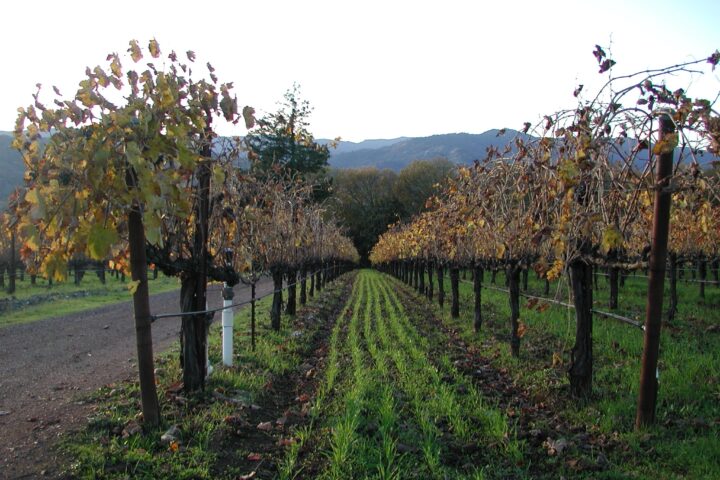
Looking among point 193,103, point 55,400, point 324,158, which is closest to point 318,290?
point 324,158

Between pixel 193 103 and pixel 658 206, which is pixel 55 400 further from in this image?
pixel 658 206

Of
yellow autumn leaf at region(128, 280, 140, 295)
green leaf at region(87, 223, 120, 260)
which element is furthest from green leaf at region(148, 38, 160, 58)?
yellow autumn leaf at region(128, 280, 140, 295)

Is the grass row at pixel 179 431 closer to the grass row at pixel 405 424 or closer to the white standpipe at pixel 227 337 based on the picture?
the white standpipe at pixel 227 337

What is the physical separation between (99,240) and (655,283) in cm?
465

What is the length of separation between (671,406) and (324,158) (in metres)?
36.4

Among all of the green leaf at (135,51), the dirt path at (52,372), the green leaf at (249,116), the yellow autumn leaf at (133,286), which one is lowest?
the dirt path at (52,372)

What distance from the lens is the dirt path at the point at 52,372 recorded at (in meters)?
4.63

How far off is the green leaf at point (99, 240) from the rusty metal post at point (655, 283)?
4.41 m

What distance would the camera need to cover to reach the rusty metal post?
480cm

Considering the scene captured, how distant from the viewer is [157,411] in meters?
5.08

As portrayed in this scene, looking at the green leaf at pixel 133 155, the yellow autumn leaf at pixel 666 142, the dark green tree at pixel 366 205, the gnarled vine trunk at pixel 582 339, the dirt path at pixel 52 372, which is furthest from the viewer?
the dark green tree at pixel 366 205

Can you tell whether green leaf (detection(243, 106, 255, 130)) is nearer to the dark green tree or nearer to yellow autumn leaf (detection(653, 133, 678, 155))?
yellow autumn leaf (detection(653, 133, 678, 155))

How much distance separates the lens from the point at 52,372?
8297 millimetres

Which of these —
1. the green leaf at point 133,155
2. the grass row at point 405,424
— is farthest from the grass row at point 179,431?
the green leaf at point 133,155
